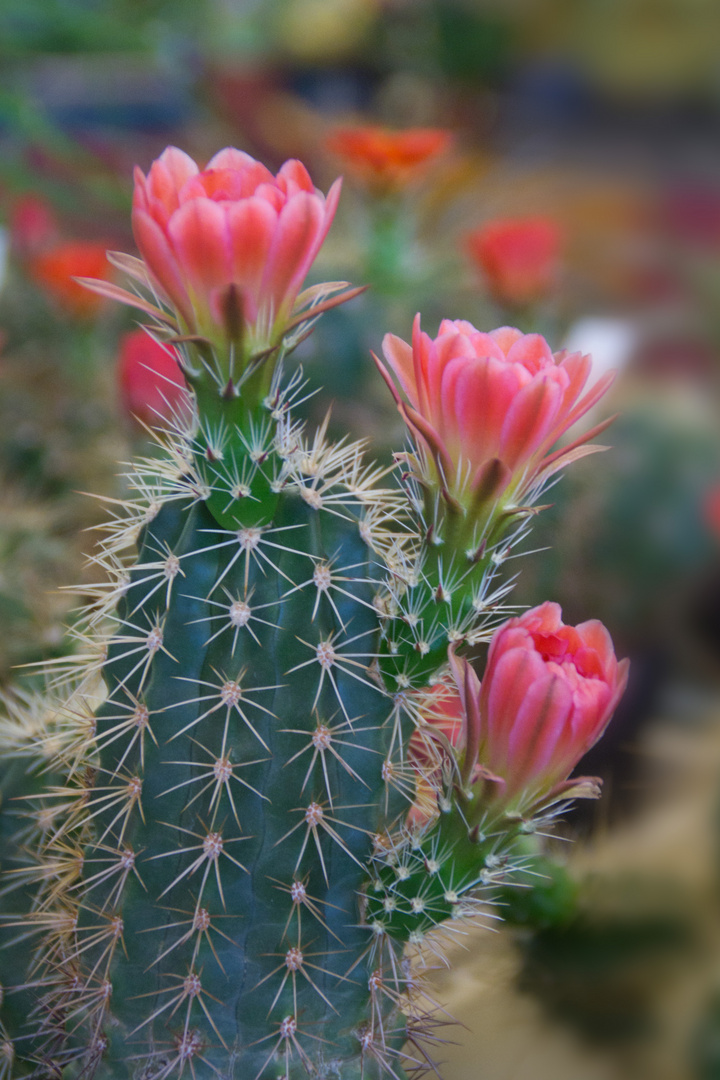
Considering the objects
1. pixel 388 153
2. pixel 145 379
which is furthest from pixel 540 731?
pixel 388 153

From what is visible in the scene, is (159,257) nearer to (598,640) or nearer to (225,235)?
(225,235)

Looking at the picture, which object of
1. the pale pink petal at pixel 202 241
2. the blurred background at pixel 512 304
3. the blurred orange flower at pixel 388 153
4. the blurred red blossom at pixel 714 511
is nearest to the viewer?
the pale pink petal at pixel 202 241

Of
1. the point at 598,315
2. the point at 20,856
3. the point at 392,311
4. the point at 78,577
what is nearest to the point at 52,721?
the point at 20,856

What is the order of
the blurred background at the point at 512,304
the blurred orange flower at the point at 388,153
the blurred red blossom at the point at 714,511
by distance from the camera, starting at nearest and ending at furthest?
the blurred background at the point at 512,304 → the blurred orange flower at the point at 388,153 → the blurred red blossom at the point at 714,511

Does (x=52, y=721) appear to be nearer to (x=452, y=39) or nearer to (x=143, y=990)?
(x=143, y=990)

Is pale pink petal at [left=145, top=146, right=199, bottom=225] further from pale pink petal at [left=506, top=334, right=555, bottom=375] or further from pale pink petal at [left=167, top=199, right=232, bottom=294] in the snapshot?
pale pink petal at [left=506, top=334, right=555, bottom=375]

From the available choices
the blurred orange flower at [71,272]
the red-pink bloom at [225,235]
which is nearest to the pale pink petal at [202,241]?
the red-pink bloom at [225,235]

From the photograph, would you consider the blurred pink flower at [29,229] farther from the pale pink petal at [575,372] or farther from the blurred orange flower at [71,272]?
the pale pink petal at [575,372]
